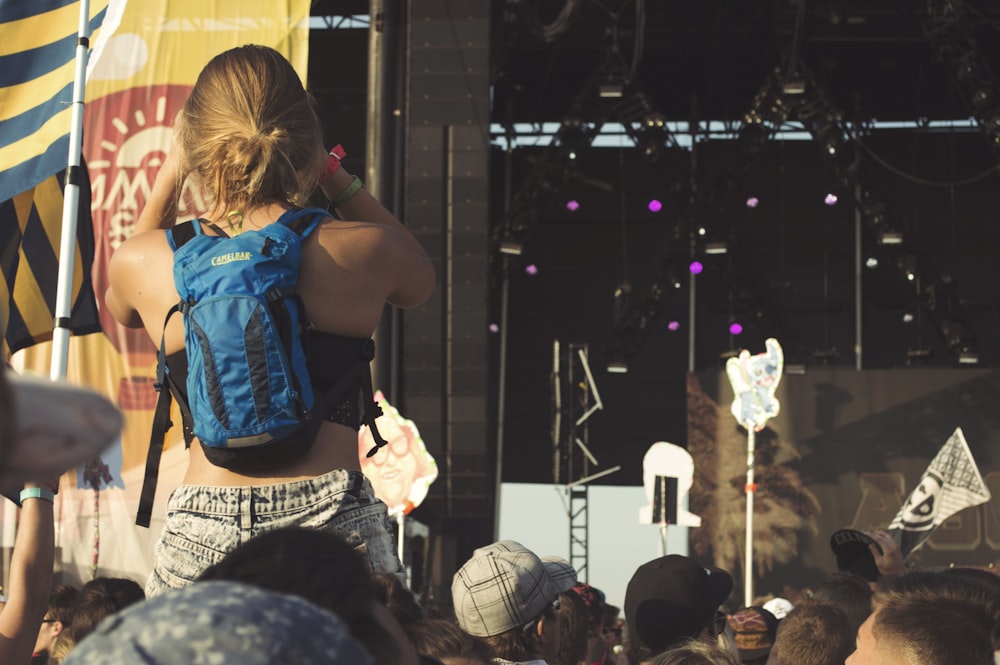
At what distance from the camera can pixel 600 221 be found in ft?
74.9

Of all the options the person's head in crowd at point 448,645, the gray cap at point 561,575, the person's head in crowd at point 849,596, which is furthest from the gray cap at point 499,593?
the person's head in crowd at point 849,596

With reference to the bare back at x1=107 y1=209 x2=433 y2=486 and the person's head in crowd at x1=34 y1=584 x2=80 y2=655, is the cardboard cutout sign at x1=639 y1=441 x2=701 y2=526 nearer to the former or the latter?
the person's head in crowd at x1=34 y1=584 x2=80 y2=655

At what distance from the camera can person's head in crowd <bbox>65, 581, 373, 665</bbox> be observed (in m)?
0.78

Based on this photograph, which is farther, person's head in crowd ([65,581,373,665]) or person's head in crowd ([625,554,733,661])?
person's head in crowd ([625,554,733,661])

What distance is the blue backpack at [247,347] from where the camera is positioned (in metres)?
1.93

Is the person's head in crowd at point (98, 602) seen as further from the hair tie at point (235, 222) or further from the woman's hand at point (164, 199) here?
the hair tie at point (235, 222)

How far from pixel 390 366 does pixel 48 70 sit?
8.06 m

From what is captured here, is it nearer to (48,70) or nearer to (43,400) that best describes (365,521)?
(43,400)

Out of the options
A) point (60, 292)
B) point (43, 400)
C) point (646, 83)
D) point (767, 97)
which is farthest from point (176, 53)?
point (646, 83)

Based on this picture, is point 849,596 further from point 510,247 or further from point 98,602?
point 510,247

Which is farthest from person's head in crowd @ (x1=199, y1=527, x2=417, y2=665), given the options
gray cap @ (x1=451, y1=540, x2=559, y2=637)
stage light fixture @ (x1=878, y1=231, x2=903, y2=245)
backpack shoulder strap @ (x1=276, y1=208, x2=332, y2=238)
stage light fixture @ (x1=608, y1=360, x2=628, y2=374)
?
stage light fixture @ (x1=608, y1=360, x2=628, y2=374)

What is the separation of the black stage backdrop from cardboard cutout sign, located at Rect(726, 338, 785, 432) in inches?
229

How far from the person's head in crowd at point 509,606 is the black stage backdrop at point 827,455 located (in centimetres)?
1682

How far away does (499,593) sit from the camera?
2.81 m
